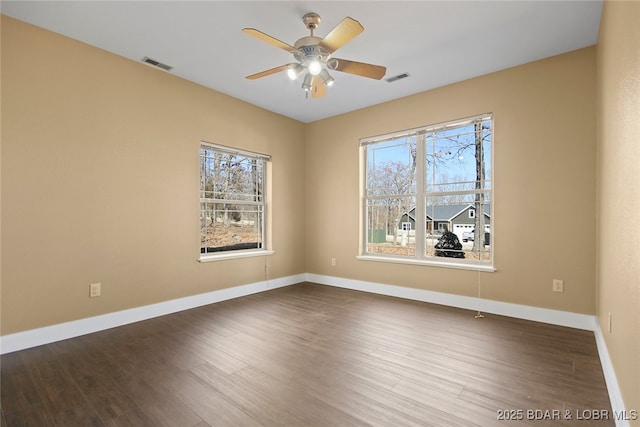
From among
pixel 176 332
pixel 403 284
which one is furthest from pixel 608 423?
pixel 176 332

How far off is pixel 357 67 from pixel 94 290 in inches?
130

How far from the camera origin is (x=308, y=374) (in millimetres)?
2166

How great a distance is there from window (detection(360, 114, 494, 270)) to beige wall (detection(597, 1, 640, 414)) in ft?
4.50

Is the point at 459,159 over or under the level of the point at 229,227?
over

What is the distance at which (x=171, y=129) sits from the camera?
3631 millimetres

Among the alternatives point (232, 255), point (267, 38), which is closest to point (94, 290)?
point (232, 255)

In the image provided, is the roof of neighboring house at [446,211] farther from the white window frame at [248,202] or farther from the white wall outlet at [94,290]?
the white wall outlet at [94,290]

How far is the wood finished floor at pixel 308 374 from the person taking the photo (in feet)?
5.65

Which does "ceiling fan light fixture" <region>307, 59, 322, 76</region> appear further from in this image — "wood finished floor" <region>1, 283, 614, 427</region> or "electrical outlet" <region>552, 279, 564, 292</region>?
"electrical outlet" <region>552, 279, 564, 292</region>

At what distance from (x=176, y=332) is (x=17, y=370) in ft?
3.64

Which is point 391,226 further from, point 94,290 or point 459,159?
point 94,290

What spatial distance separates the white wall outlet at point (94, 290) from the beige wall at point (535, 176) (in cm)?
356

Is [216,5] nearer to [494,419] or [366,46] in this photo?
[366,46]

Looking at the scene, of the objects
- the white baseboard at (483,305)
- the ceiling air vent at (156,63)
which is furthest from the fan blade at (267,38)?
the white baseboard at (483,305)
